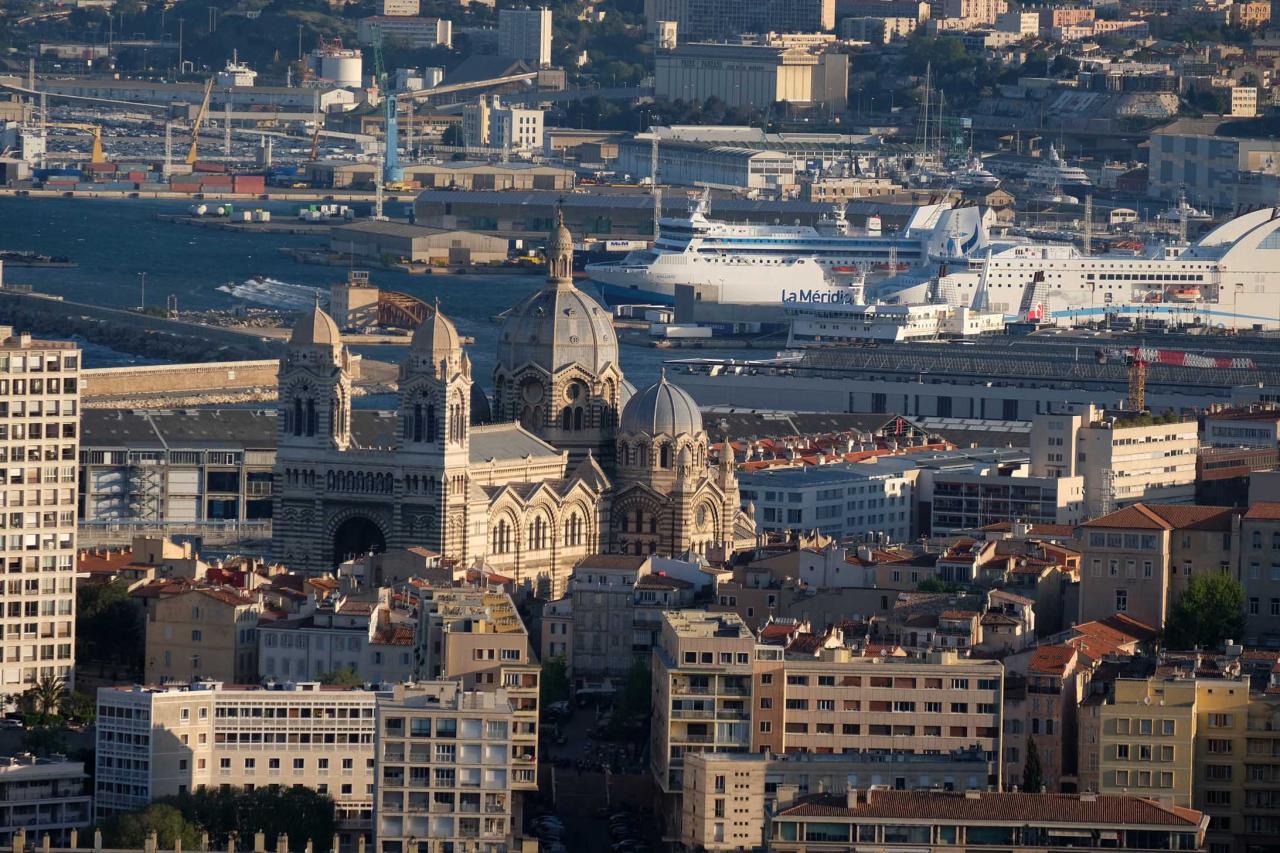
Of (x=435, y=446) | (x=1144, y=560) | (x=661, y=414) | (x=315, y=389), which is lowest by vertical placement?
(x=1144, y=560)

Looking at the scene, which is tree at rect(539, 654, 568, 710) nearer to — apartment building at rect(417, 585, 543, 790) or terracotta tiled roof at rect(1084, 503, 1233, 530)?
apartment building at rect(417, 585, 543, 790)

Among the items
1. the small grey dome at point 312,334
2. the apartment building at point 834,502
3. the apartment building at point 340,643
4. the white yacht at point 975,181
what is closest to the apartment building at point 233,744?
the apartment building at point 340,643

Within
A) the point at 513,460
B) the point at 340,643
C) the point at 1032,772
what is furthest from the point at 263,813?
the point at 513,460

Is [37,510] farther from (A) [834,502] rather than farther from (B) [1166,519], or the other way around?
(A) [834,502]

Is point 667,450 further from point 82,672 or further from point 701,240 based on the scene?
point 701,240

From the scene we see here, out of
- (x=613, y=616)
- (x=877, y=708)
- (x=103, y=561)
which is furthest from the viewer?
(x=103, y=561)

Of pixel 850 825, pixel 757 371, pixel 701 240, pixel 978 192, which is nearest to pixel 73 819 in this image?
pixel 850 825

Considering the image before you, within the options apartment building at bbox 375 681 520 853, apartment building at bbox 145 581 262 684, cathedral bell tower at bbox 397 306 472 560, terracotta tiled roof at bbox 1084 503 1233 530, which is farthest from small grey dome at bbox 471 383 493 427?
apartment building at bbox 375 681 520 853
